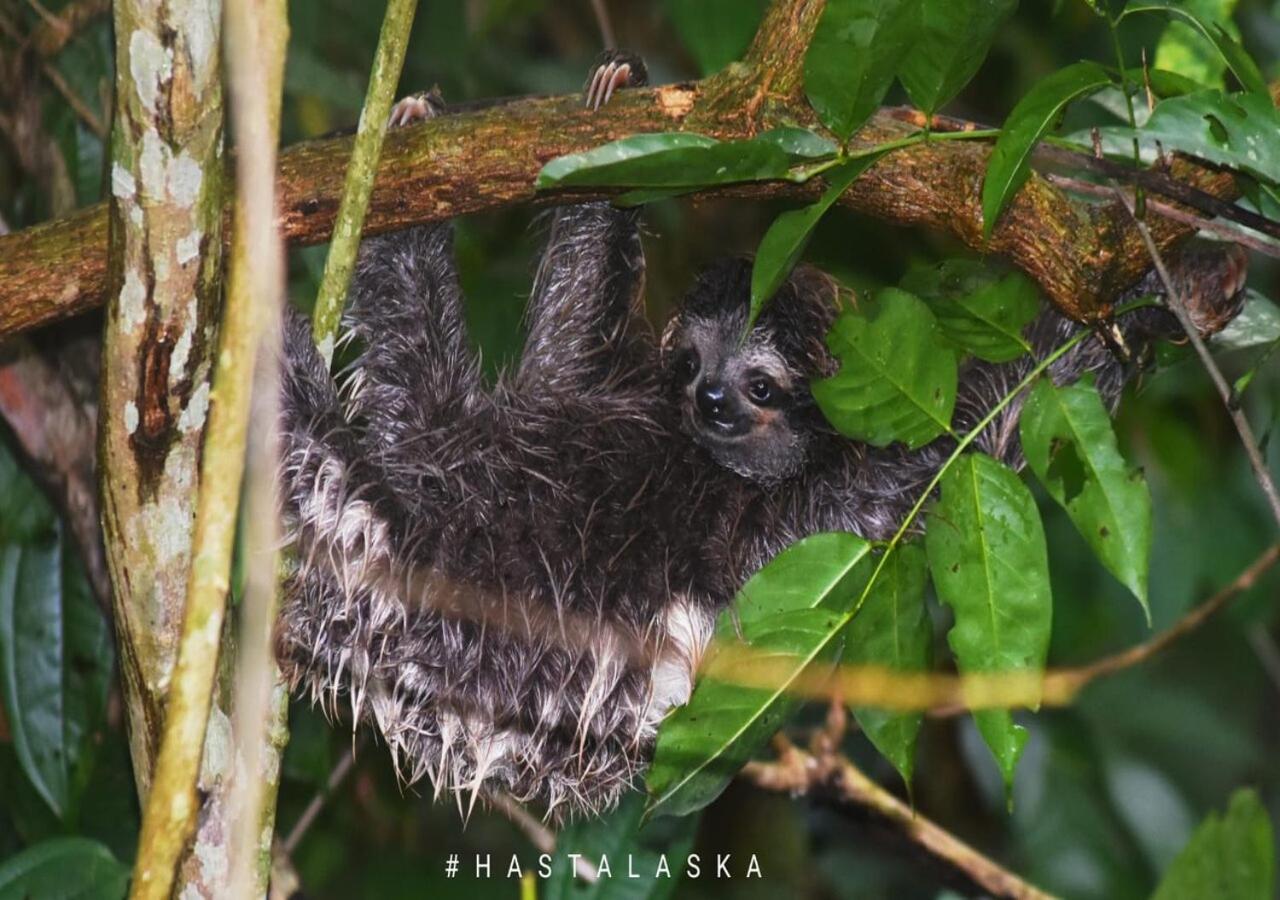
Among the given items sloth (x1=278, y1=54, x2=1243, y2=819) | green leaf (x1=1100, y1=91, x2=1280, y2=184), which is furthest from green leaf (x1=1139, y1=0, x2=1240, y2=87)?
green leaf (x1=1100, y1=91, x2=1280, y2=184)

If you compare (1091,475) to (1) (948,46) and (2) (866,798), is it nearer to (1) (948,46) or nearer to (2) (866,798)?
(1) (948,46)

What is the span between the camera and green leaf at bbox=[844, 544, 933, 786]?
275 centimetres

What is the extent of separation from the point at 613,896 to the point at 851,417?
5.70ft

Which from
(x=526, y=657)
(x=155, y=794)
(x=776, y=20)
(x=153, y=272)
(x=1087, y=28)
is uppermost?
(x=1087, y=28)

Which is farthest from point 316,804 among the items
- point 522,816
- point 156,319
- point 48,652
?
point 156,319

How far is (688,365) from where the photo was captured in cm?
443

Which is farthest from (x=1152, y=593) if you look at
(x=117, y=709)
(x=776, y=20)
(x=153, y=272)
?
(x=153, y=272)

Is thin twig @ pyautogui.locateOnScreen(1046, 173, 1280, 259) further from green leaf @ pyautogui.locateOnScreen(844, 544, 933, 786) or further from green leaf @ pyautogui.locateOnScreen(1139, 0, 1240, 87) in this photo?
green leaf @ pyautogui.locateOnScreen(844, 544, 933, 786)

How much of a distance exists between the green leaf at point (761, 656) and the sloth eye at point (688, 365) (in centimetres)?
160

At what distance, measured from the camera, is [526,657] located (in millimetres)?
3812

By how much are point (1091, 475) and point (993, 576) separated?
11.1 inches

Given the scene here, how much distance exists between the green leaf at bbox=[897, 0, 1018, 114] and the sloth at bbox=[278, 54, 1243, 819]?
3.34ft

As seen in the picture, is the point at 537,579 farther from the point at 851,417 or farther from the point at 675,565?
the point at 851,417

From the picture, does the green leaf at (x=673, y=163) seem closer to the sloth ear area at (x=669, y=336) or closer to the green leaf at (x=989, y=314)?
the green leaf at (x=989, y=314)
